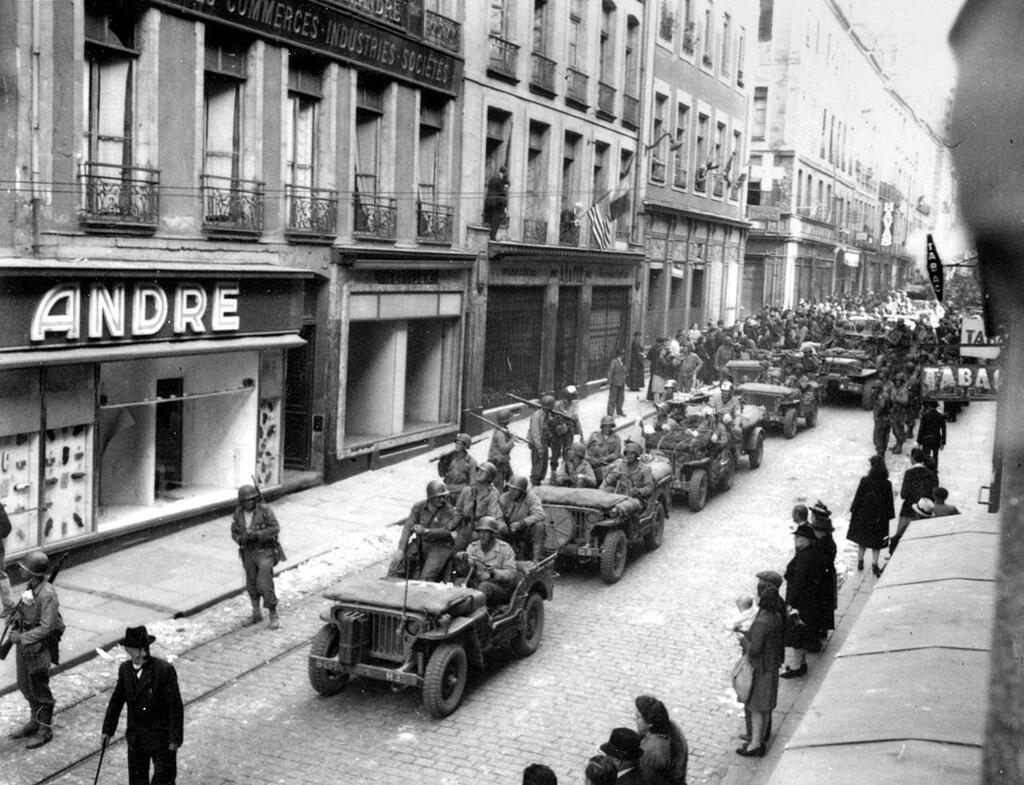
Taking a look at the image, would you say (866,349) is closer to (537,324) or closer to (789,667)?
(537,324)

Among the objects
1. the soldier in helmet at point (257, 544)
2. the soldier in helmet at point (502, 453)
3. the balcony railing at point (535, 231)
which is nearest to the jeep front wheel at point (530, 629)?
the soldier in helmet at point (257, 544)

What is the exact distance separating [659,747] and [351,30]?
15470 millimetres

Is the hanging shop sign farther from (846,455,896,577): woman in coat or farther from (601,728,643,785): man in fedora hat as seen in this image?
(601,728,643,785): man in fedora hat

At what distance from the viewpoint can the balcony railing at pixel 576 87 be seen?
28609 mm

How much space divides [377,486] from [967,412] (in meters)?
19.9

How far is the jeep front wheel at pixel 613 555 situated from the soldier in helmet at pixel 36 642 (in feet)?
23.1

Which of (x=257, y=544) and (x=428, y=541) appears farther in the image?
(x=257, y=544)

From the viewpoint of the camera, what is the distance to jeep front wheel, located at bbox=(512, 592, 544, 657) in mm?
11547

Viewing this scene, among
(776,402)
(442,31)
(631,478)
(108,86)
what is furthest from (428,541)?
(776,402)

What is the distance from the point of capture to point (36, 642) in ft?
30.0

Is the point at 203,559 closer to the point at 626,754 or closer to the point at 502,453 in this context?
the point at 502,453

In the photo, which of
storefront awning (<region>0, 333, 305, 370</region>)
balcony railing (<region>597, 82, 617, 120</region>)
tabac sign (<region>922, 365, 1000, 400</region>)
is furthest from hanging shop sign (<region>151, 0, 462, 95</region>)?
tabac sign (<region>922, 365, 1000, 400</region>)

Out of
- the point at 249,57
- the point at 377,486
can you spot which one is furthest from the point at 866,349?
the point at 249,57

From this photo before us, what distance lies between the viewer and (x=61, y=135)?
1359cm
